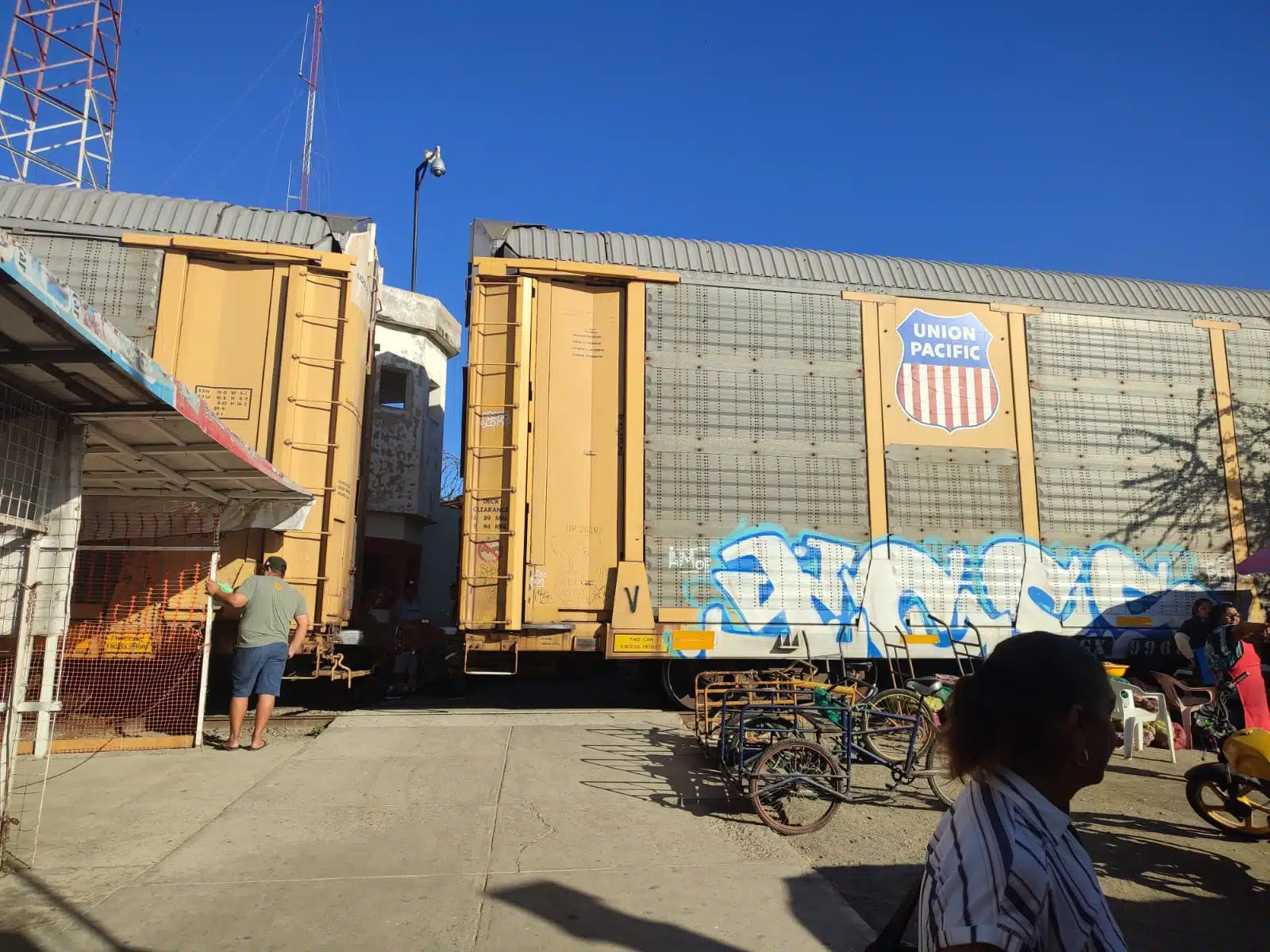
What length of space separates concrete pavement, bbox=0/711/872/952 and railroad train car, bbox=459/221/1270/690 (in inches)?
79.8

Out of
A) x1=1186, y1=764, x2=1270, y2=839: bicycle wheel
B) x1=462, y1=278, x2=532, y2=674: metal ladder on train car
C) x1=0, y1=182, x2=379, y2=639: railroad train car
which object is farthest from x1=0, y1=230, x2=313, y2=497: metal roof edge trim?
x1=1186, y1=764, x2=1270, y2=839: bicycle wheel

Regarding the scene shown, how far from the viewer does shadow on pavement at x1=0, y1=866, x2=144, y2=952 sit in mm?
3131

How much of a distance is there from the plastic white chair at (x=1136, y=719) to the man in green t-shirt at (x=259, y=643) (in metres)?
7.11

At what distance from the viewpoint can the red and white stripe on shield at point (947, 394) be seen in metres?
8.75

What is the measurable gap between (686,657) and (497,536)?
88.3 inches

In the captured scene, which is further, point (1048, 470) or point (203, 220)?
point (1048, 470)

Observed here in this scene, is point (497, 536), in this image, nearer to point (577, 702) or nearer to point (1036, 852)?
point (577, 702)

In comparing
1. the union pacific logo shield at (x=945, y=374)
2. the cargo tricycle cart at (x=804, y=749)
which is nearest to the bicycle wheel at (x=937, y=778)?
the cargo tricycle cart at (x=804, y=749)

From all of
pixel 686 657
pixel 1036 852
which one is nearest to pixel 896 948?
pixel 1036 852

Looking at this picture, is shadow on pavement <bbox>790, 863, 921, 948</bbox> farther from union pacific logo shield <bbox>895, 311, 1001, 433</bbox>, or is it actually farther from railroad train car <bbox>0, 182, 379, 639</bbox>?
union pacific logo shield <bbox>895, 311, 1001, 433</bbox>

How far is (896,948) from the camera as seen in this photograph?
1.55 meters

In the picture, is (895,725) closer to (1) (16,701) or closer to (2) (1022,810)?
(2) (1022,810)

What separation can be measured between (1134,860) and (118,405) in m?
6.26

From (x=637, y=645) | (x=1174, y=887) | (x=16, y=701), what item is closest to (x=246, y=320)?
(x=16, y=701)
